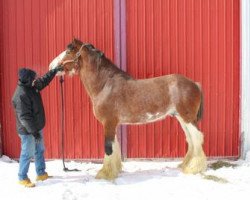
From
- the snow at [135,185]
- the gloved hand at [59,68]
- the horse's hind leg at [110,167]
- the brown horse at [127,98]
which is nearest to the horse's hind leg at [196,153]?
the brown horse at [127,98]

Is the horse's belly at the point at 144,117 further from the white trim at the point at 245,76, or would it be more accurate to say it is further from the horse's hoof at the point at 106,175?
the white trim at the point at 245,76

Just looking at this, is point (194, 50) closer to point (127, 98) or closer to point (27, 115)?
point (127, 98)

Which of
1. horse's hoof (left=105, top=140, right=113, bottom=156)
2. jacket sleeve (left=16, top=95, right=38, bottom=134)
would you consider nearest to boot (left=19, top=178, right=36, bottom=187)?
jacket sleeve (left=16, top=95, right=38, bottom=134)

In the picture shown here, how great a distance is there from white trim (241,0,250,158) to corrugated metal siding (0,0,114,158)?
2042 mm

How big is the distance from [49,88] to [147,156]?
6.37 ft

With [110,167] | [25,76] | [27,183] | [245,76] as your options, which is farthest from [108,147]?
[245,76]

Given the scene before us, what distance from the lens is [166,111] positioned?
5.84m

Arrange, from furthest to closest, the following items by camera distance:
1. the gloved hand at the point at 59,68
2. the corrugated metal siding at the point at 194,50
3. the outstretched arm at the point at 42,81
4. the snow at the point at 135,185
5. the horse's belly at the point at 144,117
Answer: the corrugated metal siding at the point at 194,50, the horse's belly at the point at 144,117, the gloved hand at the point at 59,68, the outstretched arm at the point at 42,81, the snow at the point at 135,185

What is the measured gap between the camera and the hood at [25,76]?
206 inches

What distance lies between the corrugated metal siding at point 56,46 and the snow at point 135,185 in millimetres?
620

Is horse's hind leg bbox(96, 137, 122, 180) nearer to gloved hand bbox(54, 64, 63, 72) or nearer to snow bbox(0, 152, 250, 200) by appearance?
snow bbox(0, 152, 250, 200)

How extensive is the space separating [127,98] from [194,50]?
153 centimetres

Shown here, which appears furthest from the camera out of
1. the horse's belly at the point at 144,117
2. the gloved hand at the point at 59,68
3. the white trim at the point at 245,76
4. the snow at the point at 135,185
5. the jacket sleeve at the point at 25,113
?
the white trim at the point at 245,76

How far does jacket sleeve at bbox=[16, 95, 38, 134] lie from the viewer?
521cm
